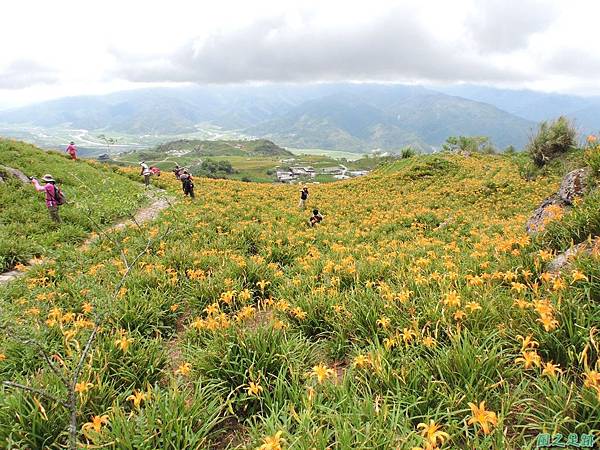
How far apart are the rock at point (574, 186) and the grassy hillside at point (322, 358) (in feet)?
8.72

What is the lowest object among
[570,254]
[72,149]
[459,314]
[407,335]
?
[407,335]

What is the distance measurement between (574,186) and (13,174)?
2433 centimetres

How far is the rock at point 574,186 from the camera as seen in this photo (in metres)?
7.72

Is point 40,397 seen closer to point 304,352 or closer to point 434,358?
point 304,352

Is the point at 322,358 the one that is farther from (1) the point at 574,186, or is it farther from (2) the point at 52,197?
(2) the point at 52,197

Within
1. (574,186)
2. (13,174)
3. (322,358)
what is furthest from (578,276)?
(13,174)

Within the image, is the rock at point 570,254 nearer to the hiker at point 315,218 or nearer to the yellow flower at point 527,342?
the yellow flower at point 527,342

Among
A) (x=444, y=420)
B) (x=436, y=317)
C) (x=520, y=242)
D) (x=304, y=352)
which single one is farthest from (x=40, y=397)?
(x=520, y=242)

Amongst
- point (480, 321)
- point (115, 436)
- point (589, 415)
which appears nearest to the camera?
point (589, 415)

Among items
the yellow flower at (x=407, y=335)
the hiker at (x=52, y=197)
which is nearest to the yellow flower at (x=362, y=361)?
the yellow flower at (x=407, y=335)

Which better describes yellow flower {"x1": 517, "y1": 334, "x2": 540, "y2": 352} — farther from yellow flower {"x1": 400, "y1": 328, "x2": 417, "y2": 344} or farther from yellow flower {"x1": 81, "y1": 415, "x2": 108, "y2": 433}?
yellow flower {"x1": 81, "y1": 415, "x2": 108, "y2": 433}

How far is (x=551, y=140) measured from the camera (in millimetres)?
23609

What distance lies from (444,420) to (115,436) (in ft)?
10.4

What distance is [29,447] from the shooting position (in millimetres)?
3160
